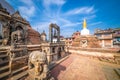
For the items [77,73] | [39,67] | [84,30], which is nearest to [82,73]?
[77,73]

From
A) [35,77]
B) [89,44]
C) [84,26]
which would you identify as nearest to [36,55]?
[35,77]

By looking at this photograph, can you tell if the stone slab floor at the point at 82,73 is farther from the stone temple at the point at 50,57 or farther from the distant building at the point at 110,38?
the distant building at the point at 110,38

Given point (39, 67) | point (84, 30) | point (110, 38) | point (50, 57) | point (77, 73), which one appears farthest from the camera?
point (110, 38)

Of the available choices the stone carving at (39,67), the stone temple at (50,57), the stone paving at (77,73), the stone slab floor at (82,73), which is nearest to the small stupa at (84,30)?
the stone temple at (50,57)

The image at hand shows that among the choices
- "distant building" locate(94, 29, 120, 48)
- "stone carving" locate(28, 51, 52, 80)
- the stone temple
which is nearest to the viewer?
"stone carving" locate(28, 51, 52, 80)

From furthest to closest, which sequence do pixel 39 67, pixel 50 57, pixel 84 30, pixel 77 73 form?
pixel 84 30 < pixel 50 57 < pixel 77 73 < pixel 39 67

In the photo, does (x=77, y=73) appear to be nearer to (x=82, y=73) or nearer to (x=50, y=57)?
(x=82, y=73)

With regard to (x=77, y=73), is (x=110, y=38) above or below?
above

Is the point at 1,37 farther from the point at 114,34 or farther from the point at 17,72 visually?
the point at 114,34

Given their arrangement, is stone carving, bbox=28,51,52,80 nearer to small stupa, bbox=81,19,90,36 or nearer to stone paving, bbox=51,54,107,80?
stone paving, bbox=51,54,107,80

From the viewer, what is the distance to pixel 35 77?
9.66 ft

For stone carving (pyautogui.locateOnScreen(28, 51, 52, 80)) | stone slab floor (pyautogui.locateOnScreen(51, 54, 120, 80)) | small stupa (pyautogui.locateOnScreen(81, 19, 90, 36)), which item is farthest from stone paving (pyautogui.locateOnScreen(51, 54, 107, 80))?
small stupa (pyautogui.locateOnScreen(81, 19, 90, 36))

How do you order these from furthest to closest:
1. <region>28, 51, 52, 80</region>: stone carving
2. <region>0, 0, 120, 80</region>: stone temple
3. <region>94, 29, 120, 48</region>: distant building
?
<region>94, 29, 120, 48</region>: distant building < <region>0, 0, 120, 80</region>: stone temple < <region>28, 51, 52, 80</region>: stone carving

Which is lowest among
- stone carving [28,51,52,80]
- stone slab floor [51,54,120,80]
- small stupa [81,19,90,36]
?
stone slab floor [51,54,120,80]
